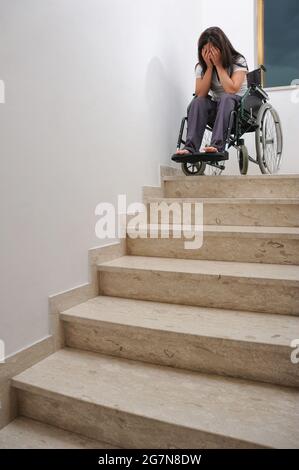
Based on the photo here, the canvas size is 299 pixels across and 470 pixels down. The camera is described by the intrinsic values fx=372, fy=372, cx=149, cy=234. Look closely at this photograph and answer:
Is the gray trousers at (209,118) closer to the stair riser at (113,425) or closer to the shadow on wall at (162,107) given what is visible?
the shadow on wall at (162,107)

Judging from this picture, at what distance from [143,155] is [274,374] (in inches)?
61.7

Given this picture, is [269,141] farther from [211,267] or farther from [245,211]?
[211,267]

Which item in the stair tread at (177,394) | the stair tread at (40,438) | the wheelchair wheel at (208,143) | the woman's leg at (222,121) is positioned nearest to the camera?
the stair tread at (177,394)

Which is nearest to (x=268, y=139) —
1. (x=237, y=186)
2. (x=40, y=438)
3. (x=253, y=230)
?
(x=237, y=186)

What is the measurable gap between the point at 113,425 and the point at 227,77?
226 centimetres

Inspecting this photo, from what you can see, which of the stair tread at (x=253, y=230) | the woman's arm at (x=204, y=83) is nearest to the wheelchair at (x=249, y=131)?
the woman's arm at (x=204, y=83)

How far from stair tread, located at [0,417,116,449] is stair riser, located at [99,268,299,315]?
66 centimetres

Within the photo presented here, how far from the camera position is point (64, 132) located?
5.09 ft

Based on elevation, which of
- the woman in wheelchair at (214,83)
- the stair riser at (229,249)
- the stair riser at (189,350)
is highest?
the woman in wheelchair at (214,83)

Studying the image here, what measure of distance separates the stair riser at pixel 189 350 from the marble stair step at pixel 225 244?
62 cm

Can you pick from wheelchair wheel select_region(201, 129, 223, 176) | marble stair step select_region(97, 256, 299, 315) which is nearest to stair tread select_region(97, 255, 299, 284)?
marble stair step select_region(97, 256, 299, 315)

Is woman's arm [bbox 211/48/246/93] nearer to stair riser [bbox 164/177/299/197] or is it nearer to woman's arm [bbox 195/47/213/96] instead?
woman's arm [bbox 195/47/213/96]

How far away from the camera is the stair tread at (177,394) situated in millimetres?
1000

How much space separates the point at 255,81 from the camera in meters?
2.54
